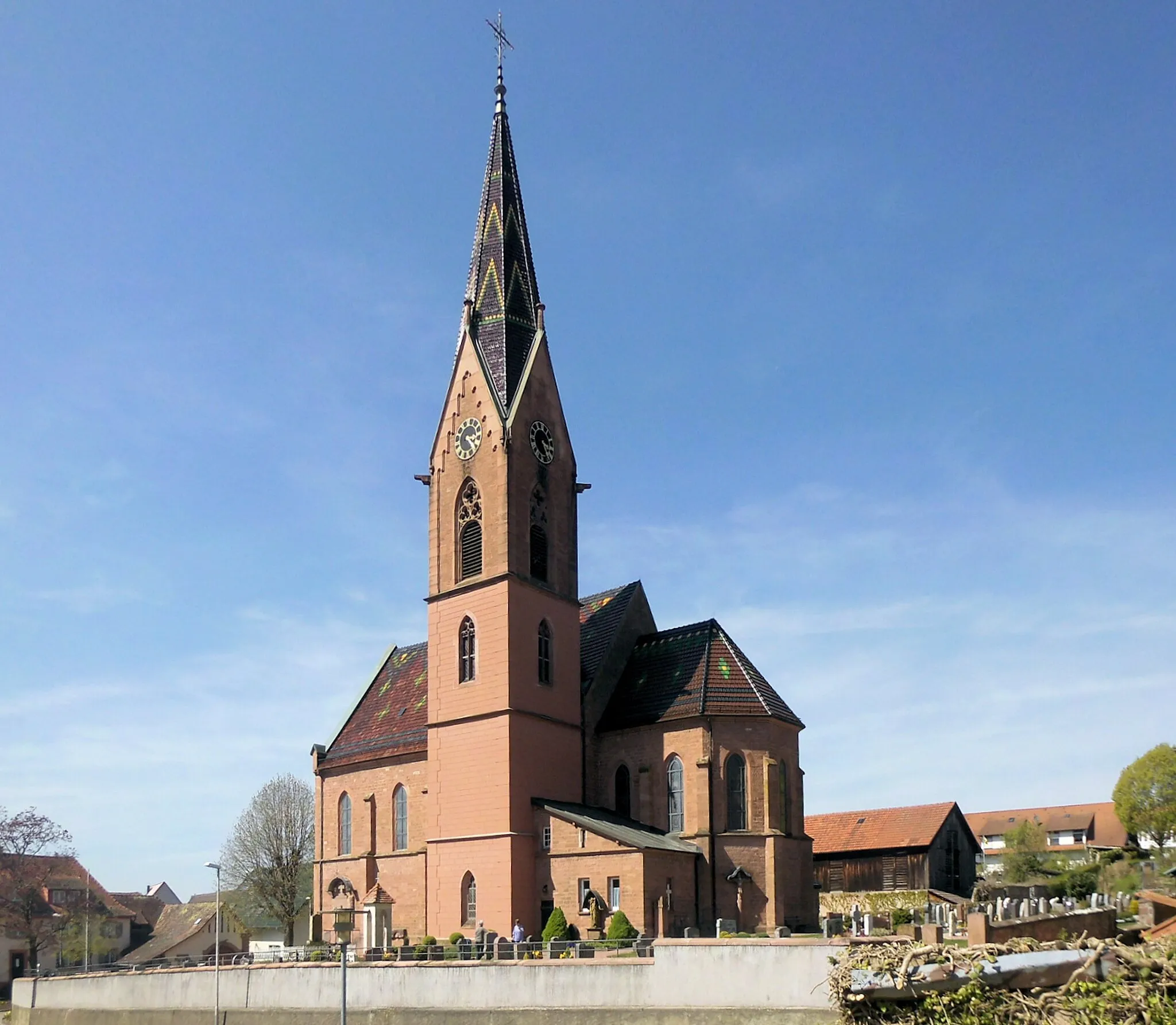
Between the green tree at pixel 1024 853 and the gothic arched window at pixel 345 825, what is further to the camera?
the green tree at pixel 1024 853

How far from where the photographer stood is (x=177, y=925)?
9906cm

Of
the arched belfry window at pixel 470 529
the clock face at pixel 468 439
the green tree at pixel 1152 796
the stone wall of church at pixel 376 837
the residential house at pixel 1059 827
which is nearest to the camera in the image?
the arched belfry window at pixel 470 529

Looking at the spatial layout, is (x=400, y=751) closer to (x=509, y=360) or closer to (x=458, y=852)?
(x=458, y=852)

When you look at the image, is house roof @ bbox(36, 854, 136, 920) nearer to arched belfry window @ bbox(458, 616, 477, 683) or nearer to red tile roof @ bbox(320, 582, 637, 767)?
red tile roof @ bbox(320, 582, 637, 767)

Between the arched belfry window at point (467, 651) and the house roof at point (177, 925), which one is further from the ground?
the arched belfry window at point (467, 651)

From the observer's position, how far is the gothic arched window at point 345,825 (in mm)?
56531

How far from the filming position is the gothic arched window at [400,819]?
5381 centimetres

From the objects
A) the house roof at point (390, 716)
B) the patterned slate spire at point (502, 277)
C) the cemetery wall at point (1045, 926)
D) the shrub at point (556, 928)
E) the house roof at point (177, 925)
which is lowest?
the house roof at point (177, 925)

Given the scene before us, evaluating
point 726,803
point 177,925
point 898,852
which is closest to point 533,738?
point 726,803

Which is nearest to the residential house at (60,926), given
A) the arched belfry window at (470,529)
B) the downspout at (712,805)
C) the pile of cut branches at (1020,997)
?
the arched belfry window at (470,529)

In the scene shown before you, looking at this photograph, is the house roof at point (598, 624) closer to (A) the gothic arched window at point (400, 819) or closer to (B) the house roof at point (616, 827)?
(B) the house roof at point (616, 827)

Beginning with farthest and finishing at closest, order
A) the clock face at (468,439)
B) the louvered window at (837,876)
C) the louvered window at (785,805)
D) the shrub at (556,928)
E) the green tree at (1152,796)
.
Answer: the green tree at (1152,796) → the louvered window at (837,876) → the clock face at (468,439) → the louvered window at (785,805) → the shrub at (556,928)

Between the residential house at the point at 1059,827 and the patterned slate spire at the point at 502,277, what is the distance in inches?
2627

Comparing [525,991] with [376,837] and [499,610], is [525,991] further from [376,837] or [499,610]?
[376,837]
